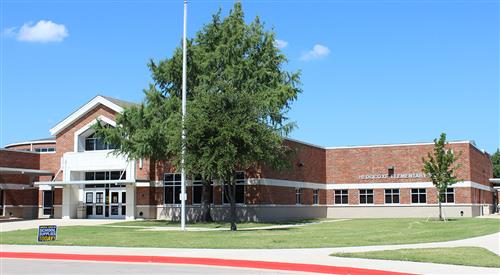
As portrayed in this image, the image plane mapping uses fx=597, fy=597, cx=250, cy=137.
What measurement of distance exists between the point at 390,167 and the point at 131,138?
79.2 feet

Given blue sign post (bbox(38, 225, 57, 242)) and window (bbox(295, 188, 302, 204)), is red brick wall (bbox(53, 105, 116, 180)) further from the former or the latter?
blue sign post (bbox(38, 225, 57, 242))

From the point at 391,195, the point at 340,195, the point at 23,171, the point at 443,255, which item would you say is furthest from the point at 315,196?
the point at 443,255

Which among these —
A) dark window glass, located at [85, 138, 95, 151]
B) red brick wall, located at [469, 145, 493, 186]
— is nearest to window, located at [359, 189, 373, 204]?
red brick wall, located at [469, 145, 493, 186]

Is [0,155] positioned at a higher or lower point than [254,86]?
lower

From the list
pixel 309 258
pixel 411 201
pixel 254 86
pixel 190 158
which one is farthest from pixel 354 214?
pixel 309 258

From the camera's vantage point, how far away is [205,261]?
16.9 metres

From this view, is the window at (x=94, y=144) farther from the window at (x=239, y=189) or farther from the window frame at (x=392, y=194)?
the window frame at (x=392, y=194)

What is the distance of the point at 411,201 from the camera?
51312mm

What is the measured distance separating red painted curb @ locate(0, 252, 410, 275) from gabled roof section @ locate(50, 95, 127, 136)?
2533 cm

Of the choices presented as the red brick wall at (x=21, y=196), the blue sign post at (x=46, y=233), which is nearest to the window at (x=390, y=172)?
the red brick wall at (x=21, y=196)

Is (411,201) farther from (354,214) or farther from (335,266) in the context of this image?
(335,266)

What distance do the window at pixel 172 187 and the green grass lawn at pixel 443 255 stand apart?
2648cm

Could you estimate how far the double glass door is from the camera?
44.6 metres

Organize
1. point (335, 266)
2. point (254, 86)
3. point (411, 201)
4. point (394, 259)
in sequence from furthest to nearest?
point (411, 201) → point (254, 86) → point (394, 259) → point (335, 266)
